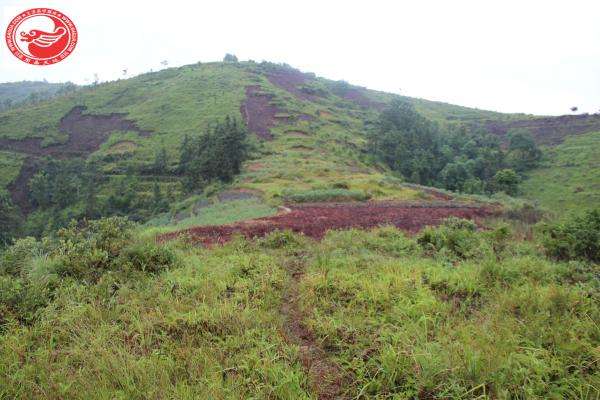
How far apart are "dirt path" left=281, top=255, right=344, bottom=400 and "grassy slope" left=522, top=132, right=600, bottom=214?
144 feet

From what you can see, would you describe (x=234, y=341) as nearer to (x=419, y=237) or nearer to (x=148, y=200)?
(x=419, y=237)

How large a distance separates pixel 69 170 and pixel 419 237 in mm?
57952

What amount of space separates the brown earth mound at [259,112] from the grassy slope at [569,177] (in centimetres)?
4040

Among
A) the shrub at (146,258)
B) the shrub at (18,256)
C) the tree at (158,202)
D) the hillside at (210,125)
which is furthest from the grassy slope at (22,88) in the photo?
the shrub at (146,258)

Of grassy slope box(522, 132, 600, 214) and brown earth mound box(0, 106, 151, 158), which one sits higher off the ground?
grassy slope box(522, 132, 600, 214)

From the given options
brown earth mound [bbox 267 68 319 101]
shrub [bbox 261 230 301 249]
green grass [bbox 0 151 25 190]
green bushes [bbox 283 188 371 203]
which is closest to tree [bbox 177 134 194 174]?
green grass [bbox 0 151 25 190]

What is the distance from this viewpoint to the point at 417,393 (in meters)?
3.60

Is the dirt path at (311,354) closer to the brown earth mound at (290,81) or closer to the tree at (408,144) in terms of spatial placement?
the tree at (408,144)

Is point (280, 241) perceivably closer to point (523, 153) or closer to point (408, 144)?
point (408, 144)

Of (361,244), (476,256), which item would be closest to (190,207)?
(361,244)

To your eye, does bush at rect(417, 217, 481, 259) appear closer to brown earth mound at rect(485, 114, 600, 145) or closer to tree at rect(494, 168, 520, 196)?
tree at rect(494, 168, 520, 196)

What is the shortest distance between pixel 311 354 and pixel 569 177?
196 ft

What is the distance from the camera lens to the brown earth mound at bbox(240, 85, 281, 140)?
212ft

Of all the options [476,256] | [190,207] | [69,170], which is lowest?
[69,170]
